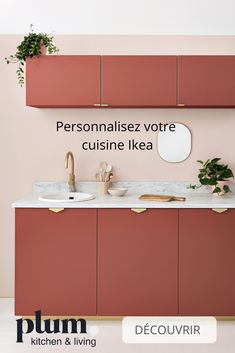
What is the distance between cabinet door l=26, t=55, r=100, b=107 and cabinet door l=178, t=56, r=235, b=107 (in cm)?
68

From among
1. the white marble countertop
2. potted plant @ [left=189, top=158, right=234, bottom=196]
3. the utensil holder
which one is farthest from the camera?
the utensil holder

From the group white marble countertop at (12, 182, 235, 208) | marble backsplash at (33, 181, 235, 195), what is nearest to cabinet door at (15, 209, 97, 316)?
white marble countertop at (12, 182, 235, 208)

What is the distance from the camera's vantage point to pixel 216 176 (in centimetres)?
459

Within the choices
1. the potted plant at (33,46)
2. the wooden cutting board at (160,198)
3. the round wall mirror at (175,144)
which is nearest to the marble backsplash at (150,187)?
the round wall mirror at (175,144)

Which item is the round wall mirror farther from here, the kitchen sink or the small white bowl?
the kitchen sink

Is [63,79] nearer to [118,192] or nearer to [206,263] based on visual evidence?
[118,192]

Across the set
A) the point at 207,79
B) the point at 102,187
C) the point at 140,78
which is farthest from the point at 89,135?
the point at 207,79

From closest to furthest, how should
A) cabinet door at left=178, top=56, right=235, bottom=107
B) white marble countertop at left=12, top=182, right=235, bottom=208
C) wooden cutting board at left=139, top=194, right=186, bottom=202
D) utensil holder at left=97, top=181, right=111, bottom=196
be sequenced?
white marble countertop at left=12, top=182, right=235, bottom=208, wooden cutting board at left=139, top=194, right=186, bottom=202, cabinet door at left=178, top=56, right=235, bottom=107, utensil holder at left=97, top=181, right=111, bottom=196

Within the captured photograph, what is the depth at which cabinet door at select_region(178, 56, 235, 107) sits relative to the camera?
4.41 meters

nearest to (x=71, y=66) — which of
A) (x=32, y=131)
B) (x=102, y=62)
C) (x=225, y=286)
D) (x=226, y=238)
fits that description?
(x=102, y=62)

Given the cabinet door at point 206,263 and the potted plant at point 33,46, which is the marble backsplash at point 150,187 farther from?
the potted plant at point 33,46

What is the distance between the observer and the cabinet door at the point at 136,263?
4168 millimetres

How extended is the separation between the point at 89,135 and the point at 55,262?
3.89ft

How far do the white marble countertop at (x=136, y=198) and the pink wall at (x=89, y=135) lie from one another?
7 centimetres
